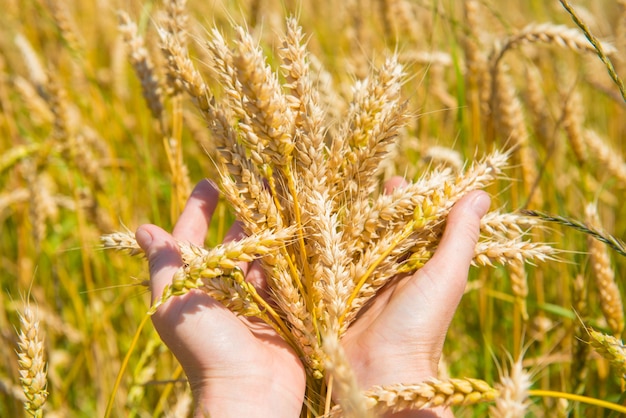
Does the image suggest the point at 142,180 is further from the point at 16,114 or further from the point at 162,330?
the point at 162,330

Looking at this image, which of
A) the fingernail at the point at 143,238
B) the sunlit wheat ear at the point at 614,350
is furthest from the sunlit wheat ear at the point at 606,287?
the fingernail at the point at 143,238

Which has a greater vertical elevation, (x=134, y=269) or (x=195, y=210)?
(x=195, y=210)

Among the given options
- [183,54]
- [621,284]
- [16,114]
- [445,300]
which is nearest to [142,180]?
[16,114]

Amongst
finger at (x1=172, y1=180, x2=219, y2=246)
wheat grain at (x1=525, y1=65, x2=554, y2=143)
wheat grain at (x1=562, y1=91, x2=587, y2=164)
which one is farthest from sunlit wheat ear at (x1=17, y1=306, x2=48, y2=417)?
wheat grain at (x1=525, y1=65, x2=554, y2=143)

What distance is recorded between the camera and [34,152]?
193 cm

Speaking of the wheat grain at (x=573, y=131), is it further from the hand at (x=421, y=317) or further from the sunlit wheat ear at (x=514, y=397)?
the sunlit wheat ear at (x=514, y=397)

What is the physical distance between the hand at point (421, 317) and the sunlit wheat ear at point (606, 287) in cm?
47

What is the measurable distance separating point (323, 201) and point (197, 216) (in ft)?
1.77

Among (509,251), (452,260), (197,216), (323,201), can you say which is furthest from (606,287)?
(197,216)

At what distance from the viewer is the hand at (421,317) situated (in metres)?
1.10

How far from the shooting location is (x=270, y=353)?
1.17m

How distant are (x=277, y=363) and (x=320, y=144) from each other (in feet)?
1.62

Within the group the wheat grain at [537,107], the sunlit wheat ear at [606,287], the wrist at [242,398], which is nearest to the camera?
the wrist at [242,398]

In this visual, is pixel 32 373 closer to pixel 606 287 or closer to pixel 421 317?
pixel 421 317
